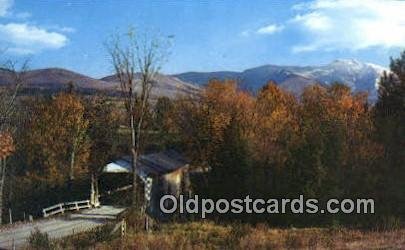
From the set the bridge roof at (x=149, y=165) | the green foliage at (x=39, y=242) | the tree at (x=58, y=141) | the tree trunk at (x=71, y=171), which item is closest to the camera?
the green foliage at (x=39, y=242)

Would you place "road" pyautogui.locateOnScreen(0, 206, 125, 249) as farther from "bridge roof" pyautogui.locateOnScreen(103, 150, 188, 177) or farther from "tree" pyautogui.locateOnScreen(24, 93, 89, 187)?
"tree" pyautogui.locateOnScreen(24, 93, 89, 187)

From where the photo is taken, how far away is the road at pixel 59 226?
35909 mm

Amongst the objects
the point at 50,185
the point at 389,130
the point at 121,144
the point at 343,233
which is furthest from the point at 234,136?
the point at 121,144

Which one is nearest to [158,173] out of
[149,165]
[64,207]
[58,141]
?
[149,165]

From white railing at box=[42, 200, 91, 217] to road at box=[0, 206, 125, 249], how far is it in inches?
55.4

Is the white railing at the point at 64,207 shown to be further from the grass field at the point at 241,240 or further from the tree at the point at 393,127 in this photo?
the tree at the point at 393,127

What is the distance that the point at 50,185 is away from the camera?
69.6 m

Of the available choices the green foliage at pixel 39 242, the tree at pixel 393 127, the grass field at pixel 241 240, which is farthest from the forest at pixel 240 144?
the green foliage at pixel 39 242

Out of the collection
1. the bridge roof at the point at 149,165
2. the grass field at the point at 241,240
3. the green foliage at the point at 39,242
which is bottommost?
the grass field at the point at 241,240

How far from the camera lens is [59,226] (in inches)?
1622

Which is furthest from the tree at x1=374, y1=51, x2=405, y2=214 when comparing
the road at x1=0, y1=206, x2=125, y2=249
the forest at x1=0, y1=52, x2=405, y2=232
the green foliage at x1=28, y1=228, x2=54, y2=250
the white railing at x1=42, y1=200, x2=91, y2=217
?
the green foliage at x1=28, y1=228, x2=54, y2=250

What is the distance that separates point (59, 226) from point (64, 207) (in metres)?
11.3

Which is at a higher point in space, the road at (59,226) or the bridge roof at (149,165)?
the bridge roof at (149,165)

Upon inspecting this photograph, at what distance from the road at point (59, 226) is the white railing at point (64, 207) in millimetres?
1406
